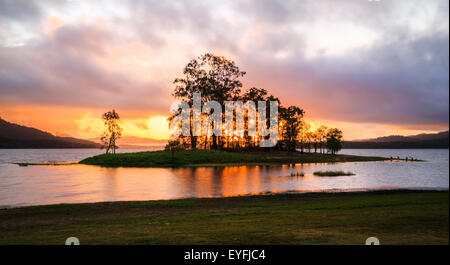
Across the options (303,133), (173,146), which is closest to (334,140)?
(303,133)

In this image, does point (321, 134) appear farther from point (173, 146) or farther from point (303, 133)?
point (173, 146)

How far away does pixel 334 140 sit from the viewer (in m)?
143

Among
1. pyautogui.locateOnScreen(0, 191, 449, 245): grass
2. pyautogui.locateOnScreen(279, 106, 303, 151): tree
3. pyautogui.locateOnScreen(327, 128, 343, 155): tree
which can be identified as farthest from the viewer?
pyautogui.locateOnScreen(327, 128, 343, 155): tree

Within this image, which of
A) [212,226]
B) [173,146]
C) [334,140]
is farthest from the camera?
[334,140]

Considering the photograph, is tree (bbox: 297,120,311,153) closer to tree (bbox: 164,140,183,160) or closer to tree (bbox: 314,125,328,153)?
tree (bbox: 314,125,328,153)

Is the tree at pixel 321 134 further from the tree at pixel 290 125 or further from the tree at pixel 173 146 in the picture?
the tree at pixel 173 146

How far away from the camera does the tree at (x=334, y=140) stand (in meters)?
142

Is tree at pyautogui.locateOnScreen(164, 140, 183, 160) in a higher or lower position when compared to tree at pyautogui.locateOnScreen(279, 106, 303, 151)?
lower

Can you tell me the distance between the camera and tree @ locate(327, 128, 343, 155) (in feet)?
466

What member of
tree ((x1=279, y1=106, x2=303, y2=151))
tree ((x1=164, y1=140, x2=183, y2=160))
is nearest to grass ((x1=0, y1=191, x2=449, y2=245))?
tree ((x1=164, y1=140, x2=183, y2=160))

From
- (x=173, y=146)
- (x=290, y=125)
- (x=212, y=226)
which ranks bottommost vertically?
(x=212, y=226)

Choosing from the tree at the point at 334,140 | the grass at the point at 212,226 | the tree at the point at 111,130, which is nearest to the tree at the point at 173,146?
the tree at the point at 111,130
